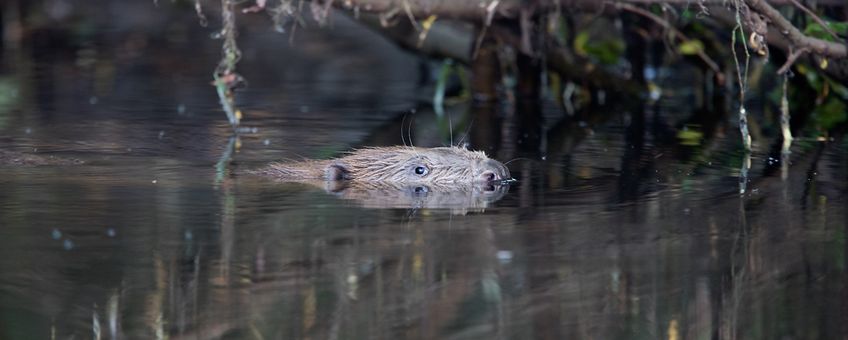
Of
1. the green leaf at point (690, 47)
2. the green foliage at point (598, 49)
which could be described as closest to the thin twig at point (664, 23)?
the green leaf at point (690, 47)

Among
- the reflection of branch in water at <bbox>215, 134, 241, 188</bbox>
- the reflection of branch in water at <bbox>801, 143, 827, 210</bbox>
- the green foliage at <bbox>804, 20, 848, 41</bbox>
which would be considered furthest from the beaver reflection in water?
the green foliage at <bbox>804, 20, 848, 41</bbox>

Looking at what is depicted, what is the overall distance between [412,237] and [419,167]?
67.3 inches

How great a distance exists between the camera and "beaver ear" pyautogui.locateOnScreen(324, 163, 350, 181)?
24.2 ft

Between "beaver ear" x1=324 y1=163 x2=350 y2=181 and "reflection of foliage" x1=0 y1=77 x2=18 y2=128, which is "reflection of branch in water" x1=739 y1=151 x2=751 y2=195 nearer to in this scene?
"beaver ear" x1=324 y1=163 x2=350 y2=181

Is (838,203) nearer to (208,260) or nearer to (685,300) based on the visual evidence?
(685,300)

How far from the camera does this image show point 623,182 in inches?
287

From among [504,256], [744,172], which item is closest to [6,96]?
[744,172]

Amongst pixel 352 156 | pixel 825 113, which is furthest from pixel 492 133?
pixel 825 113

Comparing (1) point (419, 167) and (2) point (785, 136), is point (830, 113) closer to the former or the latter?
(2) point (785, 136)

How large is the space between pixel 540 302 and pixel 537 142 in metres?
4.33

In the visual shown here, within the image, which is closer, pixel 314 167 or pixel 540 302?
pixel 540 302

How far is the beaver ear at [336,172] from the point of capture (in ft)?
24.2

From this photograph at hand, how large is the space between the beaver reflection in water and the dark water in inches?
9.9

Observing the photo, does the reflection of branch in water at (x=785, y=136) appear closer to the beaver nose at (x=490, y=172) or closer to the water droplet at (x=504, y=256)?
the beaver nose at (x=490, y=172)
